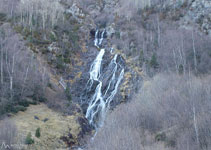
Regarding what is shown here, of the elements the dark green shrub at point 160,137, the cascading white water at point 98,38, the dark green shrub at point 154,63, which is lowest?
the dark green shrub at point 160,137

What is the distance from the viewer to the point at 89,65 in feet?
147

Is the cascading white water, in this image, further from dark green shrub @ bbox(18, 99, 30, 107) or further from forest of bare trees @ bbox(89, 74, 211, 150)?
forest of bare trees @ bbox(89, 74, 211, 150)

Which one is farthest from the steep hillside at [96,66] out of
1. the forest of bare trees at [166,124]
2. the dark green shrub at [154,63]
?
the forest of bare trees at [166,124]

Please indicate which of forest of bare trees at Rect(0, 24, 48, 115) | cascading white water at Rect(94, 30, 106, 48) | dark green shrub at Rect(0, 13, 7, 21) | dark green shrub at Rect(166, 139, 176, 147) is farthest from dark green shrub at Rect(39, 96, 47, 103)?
dark green shrub at Rect(0, 13, 7, 21)

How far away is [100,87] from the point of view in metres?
36.9

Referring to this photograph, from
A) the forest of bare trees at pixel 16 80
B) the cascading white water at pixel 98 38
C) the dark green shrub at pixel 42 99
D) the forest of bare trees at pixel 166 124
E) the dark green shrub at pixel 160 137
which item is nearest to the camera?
the forest of bare trees at pixel 166 124

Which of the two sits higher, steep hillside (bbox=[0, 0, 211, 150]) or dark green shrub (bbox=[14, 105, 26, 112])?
steep hillside (bbox=[0, 0, 211, 150])

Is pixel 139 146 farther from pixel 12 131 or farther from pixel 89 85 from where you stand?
pixel 89 85

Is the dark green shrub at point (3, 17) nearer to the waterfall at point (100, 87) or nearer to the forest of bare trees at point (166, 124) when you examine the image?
the waterfall at point (100, 87)

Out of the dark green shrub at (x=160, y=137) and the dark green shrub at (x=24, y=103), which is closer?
the dark green shrub at (x=160, y=137)

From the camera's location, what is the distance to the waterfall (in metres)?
31.6

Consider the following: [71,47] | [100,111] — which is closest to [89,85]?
[100,111]

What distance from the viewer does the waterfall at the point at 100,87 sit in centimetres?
3161

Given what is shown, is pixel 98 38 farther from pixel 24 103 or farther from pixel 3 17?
pixel 24 103
